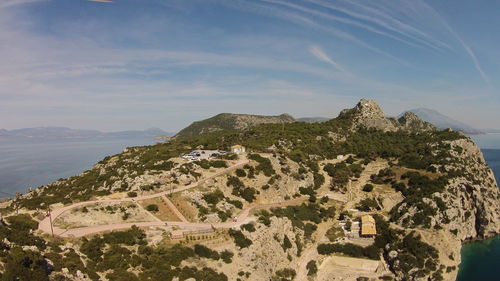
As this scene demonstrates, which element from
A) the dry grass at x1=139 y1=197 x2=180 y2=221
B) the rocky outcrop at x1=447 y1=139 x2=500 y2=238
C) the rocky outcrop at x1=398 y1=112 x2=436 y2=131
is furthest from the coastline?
the rocky outcrop at x1=398 y1=112 x2=436 y2=131

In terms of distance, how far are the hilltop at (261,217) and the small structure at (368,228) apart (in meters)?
0.53

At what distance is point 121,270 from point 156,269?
3484 mm

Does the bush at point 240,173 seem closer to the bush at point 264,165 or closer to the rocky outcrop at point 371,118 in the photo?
the bush at point 264,165

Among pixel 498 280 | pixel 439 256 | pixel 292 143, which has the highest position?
pixel 292 143

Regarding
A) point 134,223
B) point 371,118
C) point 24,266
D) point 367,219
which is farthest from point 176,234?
point 371,118

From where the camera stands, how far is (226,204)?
2067 inches

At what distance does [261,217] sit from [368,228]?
1981 centimetres

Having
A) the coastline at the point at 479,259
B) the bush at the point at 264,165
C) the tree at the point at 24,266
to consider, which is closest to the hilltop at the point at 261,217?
the tree at the point at 24,266

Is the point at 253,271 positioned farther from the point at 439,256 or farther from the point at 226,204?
the point at 439,256

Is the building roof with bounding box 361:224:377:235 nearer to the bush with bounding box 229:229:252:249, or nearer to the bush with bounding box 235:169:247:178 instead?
the bush with bounding box 229:229:252:249

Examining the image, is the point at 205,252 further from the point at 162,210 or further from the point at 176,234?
the point at 162,210

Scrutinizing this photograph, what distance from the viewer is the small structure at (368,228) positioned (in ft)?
179

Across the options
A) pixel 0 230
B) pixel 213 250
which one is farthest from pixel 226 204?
pixel 0 230

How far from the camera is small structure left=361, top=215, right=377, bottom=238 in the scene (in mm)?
54500
